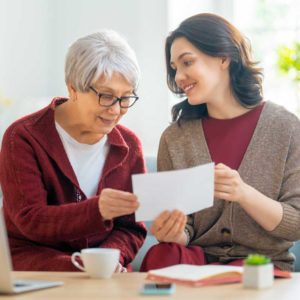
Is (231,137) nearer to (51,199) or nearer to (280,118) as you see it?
(280,118)

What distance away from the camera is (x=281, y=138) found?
2.48 m

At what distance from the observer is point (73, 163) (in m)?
2.51

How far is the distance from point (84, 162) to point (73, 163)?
4cm

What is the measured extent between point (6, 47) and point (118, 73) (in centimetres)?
203

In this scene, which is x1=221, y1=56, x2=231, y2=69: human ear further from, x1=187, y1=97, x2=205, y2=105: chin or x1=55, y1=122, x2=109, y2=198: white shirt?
x1=55, y1=122, x2=109, y2=198: white shirt

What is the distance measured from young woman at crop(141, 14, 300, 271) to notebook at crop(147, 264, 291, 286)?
1.60ft

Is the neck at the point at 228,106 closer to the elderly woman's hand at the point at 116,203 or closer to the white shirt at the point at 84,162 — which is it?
the white shirt at the point at 84,162

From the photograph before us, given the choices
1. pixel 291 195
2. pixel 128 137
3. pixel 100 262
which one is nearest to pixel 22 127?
pixel 128 137

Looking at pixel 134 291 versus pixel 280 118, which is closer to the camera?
pixel 134 291

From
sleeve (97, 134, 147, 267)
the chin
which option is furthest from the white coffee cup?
the chin

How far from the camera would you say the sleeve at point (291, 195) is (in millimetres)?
2340

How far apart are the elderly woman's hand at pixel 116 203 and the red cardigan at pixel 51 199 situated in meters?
0.11

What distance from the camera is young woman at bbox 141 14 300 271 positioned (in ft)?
7.90

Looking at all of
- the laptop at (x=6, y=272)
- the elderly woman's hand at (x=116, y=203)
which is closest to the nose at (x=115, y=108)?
the elderly woman's hand at (x=116, y=203)
